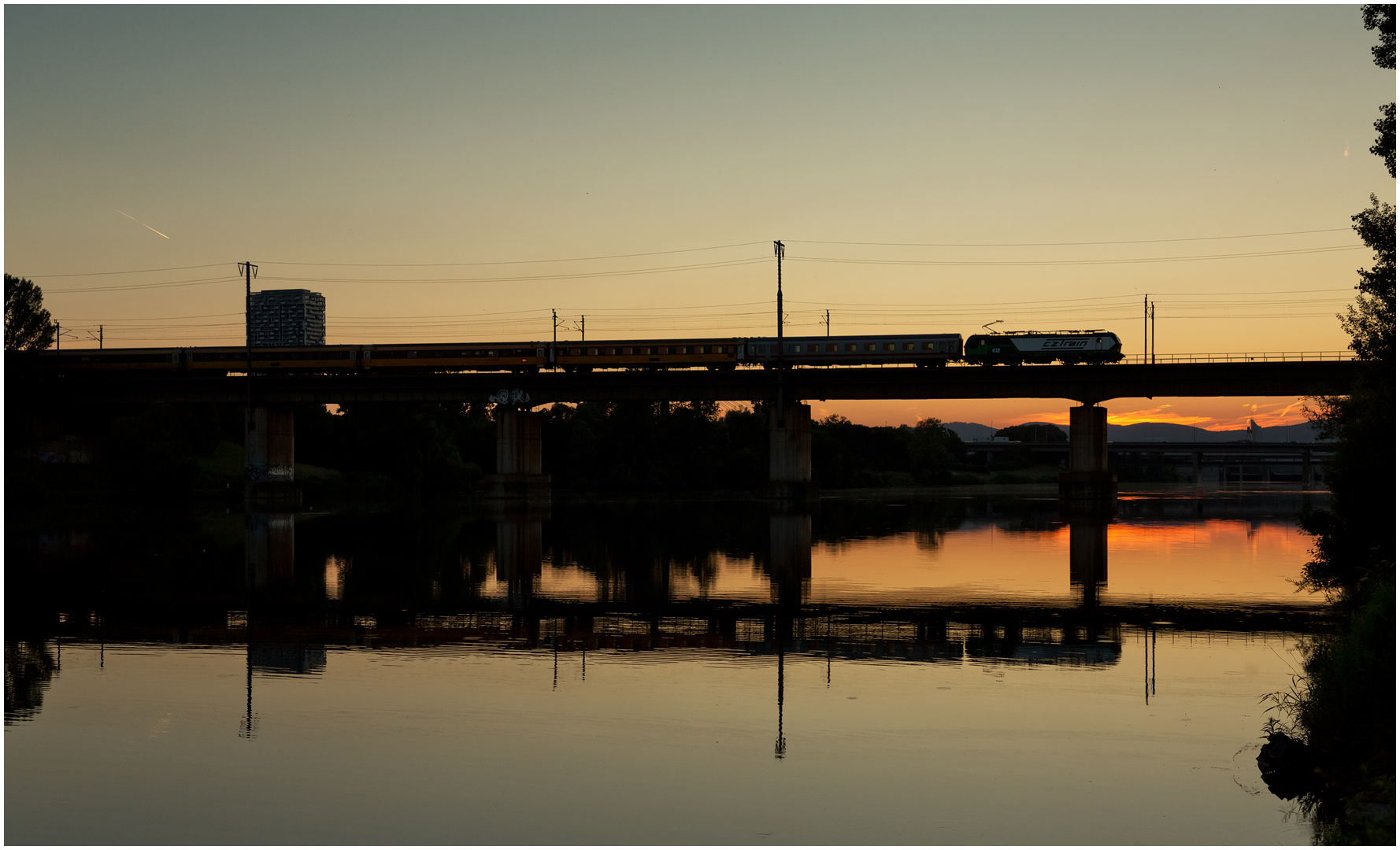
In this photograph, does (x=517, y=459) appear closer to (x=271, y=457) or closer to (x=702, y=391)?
(x=702, y=391)

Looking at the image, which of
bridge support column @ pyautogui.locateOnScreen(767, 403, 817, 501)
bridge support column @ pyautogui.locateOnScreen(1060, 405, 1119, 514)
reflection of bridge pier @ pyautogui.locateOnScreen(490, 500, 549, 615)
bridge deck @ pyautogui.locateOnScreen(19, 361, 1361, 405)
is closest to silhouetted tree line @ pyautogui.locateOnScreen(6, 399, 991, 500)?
bridge deck @ pyautogui.locateOnScreen(19, 361, 1361, 405)

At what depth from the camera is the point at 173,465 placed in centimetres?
9181

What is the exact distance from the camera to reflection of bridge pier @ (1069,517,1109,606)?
99.7ft

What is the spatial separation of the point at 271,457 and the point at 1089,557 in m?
72.0

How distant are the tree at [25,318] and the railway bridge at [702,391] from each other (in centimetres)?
349

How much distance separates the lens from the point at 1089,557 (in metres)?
40.1

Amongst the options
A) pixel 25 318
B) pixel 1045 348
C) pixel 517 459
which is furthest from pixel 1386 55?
pixel 25 318

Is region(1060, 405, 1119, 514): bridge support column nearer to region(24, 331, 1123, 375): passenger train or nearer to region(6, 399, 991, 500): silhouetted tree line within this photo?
region(24, 331, 1123, 375): passenger train

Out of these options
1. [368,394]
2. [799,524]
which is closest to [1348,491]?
[799,524]

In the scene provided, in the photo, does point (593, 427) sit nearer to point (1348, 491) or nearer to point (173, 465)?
point (173, 465)

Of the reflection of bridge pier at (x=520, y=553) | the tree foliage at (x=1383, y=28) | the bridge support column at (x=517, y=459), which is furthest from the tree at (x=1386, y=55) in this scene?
the bridge support column at (x=517, y=459)

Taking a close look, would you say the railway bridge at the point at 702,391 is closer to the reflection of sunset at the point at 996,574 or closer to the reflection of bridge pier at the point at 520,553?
the reflection of bridge pier at the point at 520,553

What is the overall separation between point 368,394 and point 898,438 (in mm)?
111689

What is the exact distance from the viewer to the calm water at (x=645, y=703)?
446 inches
